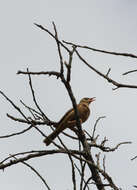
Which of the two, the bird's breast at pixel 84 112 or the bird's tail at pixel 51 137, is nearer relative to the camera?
the bird's tail at pixel 51 137

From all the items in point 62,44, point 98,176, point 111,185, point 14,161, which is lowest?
point 111,185

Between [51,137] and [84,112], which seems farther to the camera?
[84,112]

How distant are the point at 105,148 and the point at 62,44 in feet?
5.07

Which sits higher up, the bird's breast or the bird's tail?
the bird's breast

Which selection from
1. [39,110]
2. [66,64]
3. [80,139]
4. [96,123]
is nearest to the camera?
[66,64]

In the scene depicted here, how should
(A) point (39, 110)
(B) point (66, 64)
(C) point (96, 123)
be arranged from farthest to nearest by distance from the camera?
1. (C) point (96, 123)
2. (A) point (39, 110)
3. (B) point (66, 64)

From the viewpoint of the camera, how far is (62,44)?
11.4 ft

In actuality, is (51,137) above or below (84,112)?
below

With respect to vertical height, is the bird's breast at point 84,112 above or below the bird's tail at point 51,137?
→ above

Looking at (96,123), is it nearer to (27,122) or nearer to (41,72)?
(27,122)

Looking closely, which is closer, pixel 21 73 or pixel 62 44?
pixel 62 44

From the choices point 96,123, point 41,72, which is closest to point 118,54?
point 41,72

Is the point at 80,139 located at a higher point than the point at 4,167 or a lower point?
higher

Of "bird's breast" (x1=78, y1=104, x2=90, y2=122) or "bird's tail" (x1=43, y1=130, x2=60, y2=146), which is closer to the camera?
"bird's tail" (x1=43, y1=130, x2=60, y2=146)
